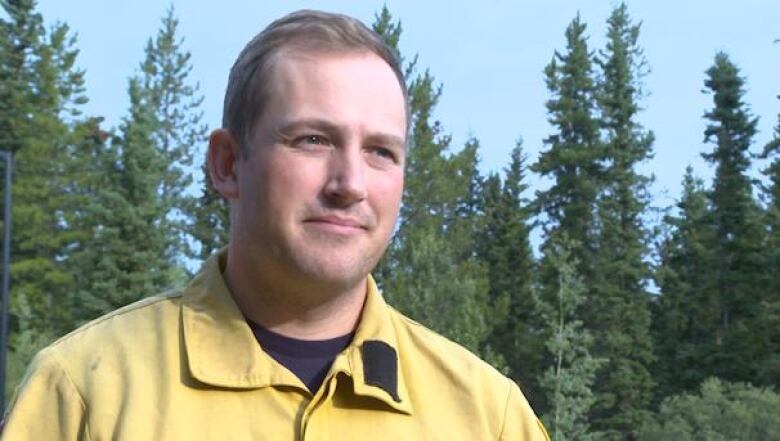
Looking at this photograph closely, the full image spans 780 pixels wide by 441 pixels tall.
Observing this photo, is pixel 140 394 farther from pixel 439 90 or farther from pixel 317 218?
pixel 439 90

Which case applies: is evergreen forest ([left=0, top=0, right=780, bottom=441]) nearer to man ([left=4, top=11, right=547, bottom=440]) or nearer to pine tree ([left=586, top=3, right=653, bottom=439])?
pine tree ([left=586, top=3, right=653, bottom=439])

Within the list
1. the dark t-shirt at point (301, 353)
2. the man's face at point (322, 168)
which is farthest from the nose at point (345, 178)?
the dark t-shirt at point (301, 353)

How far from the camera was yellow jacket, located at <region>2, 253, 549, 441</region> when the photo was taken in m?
2.14

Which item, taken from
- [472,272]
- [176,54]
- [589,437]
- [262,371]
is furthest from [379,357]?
[176,54]

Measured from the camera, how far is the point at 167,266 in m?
37.6

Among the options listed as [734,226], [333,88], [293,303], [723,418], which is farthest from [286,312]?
[734,226]

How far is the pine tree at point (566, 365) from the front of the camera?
35.9 m

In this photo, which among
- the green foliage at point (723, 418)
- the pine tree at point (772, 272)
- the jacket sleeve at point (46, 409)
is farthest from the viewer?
the pine tree at point (772, 272)

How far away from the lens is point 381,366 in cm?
229

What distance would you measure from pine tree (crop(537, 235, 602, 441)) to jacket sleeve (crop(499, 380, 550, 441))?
106 ft

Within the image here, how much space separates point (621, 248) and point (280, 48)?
143 feet

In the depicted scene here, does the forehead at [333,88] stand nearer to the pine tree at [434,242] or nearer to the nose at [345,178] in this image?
the nose at [345,178]

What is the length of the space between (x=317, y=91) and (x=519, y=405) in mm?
693

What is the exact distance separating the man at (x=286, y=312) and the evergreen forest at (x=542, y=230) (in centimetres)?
3344
